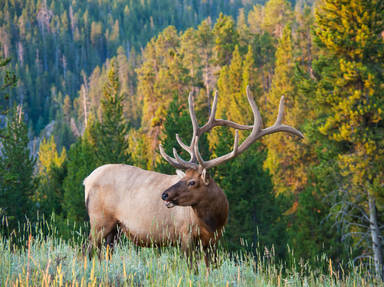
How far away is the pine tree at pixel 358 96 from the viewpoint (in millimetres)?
14742

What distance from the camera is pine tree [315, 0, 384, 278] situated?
14.7 m

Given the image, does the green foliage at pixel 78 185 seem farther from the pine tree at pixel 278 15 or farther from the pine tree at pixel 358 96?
the pine tree at pixel 278 15

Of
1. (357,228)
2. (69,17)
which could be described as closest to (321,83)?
(357,228)

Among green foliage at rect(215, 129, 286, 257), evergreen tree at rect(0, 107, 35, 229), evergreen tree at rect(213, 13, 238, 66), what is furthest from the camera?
evergreen tree at rect(213, 13, 238, 66)

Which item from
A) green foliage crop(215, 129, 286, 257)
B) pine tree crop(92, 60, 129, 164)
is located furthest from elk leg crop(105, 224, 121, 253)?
pine tree crop(92, 60, 129, 164)

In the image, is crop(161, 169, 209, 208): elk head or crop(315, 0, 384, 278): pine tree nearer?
crop(161, 169, 209, 208): elk head

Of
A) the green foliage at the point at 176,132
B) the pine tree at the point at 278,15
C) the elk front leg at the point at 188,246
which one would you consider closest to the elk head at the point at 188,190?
the elk front leg at the point at 188,246

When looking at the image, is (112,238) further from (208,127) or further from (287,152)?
(287,152)

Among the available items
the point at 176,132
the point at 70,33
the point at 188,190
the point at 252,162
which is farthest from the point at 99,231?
the point at 70,33

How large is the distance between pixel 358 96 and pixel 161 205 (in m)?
10.9

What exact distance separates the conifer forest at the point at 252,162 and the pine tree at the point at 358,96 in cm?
5

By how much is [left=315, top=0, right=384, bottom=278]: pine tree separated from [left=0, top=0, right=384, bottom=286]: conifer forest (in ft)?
0.16

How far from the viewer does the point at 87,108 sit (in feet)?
228

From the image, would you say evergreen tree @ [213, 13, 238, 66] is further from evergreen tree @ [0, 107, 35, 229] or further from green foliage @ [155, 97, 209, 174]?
green foliage @ [155, 97, 209, 174]
